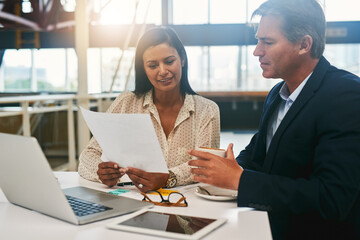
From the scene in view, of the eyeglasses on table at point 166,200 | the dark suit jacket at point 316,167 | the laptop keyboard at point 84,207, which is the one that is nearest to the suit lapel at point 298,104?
the dark suit jacket at point 316,167

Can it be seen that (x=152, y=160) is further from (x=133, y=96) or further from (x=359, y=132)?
(x=133, y=96)

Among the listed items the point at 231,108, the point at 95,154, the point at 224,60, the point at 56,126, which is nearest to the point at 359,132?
the point at 95,154

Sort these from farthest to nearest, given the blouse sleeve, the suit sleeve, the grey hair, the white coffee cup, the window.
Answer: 1. the window
2. the blouse sleeve
3. the grey hair
4. the white coffee cup
5. the suit sleeve

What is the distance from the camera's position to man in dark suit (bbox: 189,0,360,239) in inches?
43.0

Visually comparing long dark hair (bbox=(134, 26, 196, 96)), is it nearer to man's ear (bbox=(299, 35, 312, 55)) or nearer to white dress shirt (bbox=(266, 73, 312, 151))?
white dress shirt (bbox=(266, 73, 312, 151))

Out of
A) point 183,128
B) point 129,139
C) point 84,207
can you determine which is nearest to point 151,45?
point 183,128

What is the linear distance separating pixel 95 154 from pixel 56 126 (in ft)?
12.1

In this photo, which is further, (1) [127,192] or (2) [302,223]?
(1) [127,192]

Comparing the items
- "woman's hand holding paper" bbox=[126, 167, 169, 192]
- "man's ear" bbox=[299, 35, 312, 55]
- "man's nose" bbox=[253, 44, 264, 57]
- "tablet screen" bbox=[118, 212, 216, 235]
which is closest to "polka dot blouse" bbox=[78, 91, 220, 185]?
"woman's hand holding paper" bbox=[126, 167, 169, 192]

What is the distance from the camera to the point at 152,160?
1300 mm

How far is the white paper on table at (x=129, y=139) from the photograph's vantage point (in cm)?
123

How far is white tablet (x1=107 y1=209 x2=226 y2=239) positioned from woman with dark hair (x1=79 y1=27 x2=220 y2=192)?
29.5 inches

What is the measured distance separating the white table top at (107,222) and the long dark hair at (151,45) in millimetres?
912

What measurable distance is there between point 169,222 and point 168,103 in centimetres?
109
